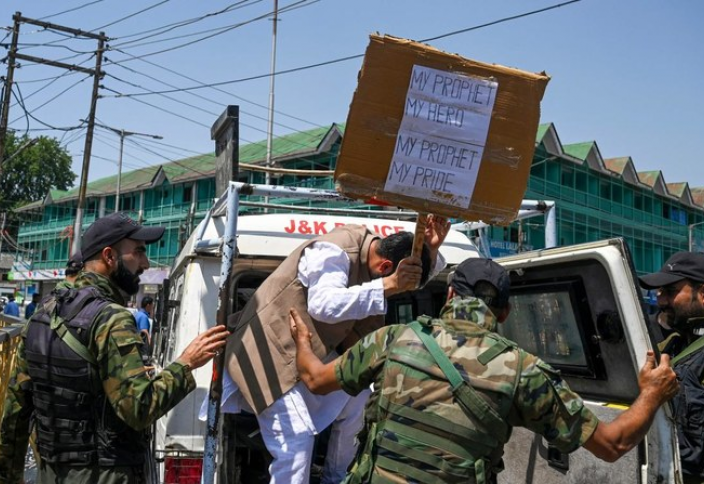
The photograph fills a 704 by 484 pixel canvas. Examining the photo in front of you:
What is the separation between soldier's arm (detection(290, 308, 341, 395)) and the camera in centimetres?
258

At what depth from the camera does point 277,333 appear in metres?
3.39

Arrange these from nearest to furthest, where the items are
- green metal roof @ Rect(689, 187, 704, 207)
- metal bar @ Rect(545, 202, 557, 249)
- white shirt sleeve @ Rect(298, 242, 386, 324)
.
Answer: white shirt sleeve @ Rect(298, 242, 386, 324), metal bar @ Rect(545, 202, 557, 249), green metal roof @ Rect(689, 187, 704, 207)

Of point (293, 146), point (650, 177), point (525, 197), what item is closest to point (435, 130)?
point (525, 197)

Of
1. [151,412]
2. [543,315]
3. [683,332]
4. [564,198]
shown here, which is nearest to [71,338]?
[151,412]

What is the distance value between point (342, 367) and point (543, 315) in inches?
55.0

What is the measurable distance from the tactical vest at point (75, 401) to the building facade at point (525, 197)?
25.2 meters

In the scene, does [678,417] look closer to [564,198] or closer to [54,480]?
[54,480]

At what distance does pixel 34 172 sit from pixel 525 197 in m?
50.8

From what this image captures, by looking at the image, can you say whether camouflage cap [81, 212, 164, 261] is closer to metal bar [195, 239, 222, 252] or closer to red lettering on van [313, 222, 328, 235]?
metal bar [195, 239, 222, 252]

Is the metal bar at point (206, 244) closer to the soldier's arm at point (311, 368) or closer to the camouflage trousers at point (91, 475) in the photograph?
the soldier's arm at point (311, 368)

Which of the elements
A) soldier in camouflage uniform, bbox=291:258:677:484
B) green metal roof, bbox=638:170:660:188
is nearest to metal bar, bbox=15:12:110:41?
soldier in camouflage uniform, bbox=291:258:677:484

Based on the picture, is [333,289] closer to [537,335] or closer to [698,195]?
[537,335]

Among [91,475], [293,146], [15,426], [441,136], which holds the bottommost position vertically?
[91,475]

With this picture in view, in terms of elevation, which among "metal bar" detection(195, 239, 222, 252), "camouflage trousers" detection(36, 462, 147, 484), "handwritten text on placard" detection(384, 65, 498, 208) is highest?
"handwritten text on placard" detection(384, 65, 498, 208)
